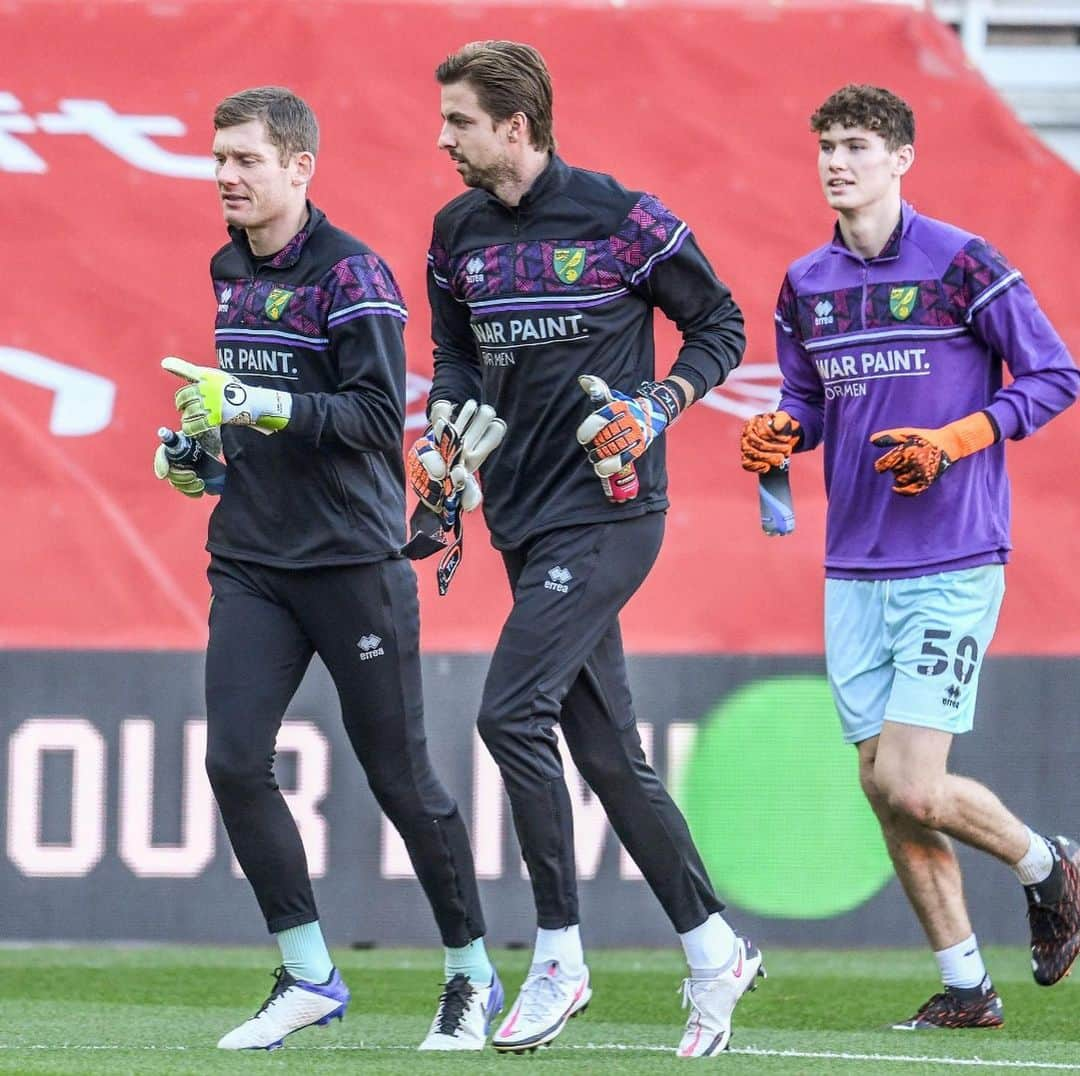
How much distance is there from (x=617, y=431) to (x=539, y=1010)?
45.3 inches

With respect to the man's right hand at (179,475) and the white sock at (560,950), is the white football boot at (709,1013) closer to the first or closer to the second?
the white sock at (560,950)

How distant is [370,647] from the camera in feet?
14.5

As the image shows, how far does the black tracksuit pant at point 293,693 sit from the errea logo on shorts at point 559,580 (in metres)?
0.43

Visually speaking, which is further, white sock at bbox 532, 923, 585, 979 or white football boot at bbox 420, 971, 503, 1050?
white football boot at bbox 420, 971, 503, 1050

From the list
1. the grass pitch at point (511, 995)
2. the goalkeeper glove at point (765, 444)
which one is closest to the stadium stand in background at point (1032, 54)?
the grass pitch at point (511, 995)

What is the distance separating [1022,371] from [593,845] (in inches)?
103

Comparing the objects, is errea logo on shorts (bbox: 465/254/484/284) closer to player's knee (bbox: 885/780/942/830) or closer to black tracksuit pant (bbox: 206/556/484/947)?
black tracksuit pant (bbox: 206/556/484/947)

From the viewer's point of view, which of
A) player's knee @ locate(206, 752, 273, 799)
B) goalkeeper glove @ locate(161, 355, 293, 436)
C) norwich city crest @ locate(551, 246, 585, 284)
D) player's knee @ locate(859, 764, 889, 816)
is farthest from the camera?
player's knee @ locate(859, 764, 889, 816)

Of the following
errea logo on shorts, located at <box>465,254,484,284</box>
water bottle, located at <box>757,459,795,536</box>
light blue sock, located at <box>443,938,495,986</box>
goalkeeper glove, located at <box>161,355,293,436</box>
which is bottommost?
light blue sock, located at <box>443,938,495,986</box>

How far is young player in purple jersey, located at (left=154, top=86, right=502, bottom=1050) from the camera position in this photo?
4.35 m

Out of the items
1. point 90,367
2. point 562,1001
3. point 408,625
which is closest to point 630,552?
point 408,625

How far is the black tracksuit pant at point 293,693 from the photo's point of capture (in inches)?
172

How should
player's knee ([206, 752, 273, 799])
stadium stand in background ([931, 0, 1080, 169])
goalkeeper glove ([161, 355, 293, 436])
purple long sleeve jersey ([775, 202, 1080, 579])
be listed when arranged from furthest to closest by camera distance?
stadium stand in background ([931, 0, 1080, 169])
purple long sleeve jersey ([775, 202, 1080, 579])
player's knee ([206, 752, 273, 799])
goalkeeper glove ([161, 355, 293, 436])

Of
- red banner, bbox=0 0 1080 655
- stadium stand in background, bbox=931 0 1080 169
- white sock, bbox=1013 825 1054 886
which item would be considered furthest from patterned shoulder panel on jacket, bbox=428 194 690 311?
stadium stand in background, bbox=931 0 1080 169
